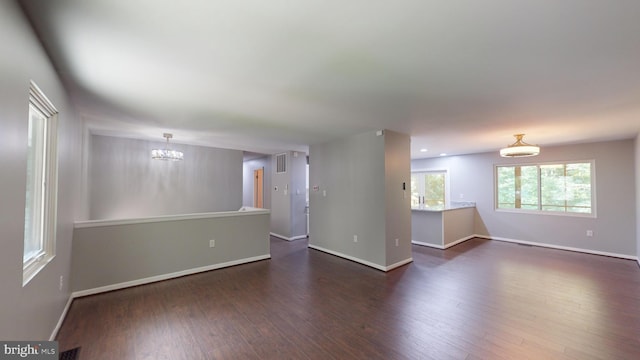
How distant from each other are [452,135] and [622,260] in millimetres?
4004


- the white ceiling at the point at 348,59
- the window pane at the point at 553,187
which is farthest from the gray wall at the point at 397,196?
the window pane at the point at 553,187

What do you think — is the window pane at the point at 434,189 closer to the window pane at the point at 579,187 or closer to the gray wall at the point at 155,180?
the window pane at the point at 579,187

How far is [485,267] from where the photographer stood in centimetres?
436

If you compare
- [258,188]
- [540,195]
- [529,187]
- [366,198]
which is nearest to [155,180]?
[258,188]

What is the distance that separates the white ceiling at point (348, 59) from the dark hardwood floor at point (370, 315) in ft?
7.48

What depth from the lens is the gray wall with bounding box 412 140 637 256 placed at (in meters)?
4.91

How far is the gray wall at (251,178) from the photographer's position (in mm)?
7711

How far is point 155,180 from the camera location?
537 cm

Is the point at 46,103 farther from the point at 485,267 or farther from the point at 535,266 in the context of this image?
the point at 535,266

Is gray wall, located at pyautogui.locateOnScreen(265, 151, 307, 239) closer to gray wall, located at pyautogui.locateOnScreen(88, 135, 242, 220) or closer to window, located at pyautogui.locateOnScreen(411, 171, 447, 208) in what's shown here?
gray wall, located at pyautogui.locateOnScreen(88, 135, 242, 220)

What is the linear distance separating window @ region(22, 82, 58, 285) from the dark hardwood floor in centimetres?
88

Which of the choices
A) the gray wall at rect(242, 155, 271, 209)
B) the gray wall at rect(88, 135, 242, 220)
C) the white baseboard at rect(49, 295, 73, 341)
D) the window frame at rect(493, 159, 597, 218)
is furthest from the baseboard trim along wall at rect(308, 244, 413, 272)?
the white baseboard at rect(49, 295, 73, 341)

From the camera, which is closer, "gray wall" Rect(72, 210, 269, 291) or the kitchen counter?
"gray wall" Rect(72, 210, 269, 291)

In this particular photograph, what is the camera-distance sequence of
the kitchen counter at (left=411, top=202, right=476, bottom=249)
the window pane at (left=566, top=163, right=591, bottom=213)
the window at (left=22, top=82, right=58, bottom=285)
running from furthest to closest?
the kitchen counter at (left=411, top=202, right=476, bottom=249), the window pane at (left=566, top=163, right=591, bottom=213), the window at (left=22, top=82, right=58, bottom=285)
